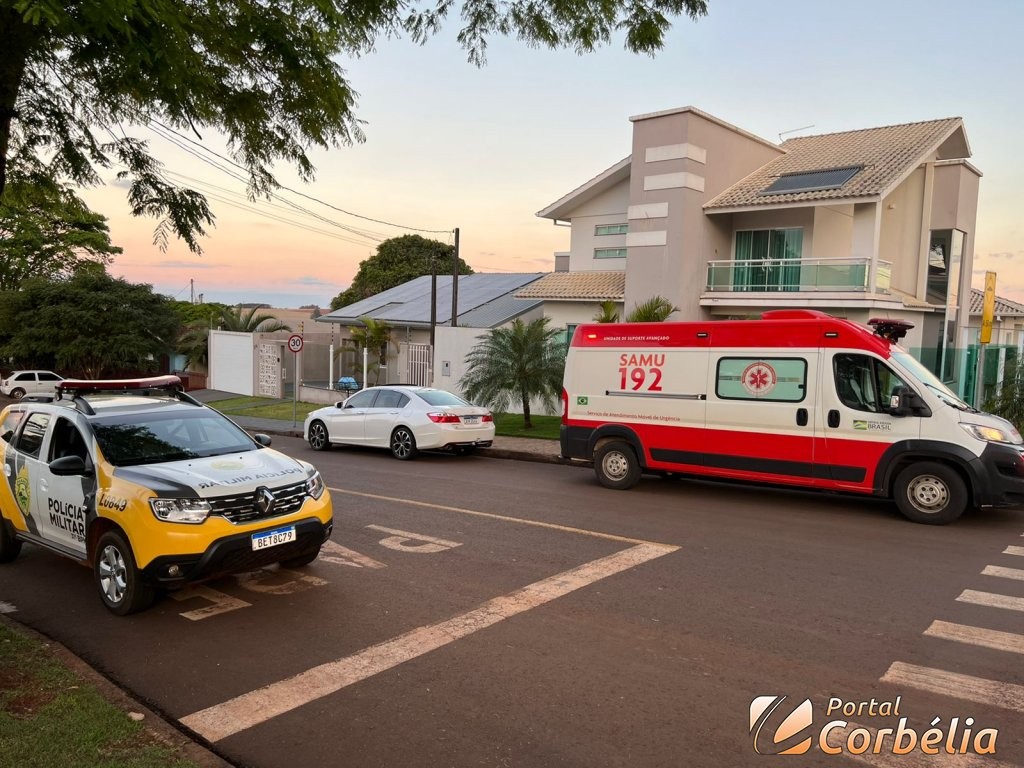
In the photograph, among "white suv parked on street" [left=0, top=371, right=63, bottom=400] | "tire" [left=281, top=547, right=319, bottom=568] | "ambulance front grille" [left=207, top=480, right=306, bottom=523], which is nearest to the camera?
"ambulance front grille" [left=207, top=480, right=306, bottom=523]

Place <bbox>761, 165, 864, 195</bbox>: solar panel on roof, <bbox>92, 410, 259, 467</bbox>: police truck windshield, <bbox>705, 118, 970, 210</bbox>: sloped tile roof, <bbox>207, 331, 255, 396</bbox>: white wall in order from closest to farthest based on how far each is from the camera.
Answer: <bbox>92, 410, 259, 467</bbox>: police truck windshield < <bbox>705, 118, 970, 210</bbox>: sloped tile roof < <bbox>761, 165, 864, 195</bbox>: solar panel on roof < <bbox>207, 331, 255, 396</bbox>: white wall

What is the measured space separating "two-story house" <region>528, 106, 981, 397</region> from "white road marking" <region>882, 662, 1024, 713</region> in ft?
51.3

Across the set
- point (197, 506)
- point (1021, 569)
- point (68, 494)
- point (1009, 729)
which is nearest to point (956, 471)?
point (1021, 569)

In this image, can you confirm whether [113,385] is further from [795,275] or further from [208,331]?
[208,331]

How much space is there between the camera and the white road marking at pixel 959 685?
15.2ft

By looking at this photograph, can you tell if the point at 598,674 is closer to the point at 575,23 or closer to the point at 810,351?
the point at 575,23

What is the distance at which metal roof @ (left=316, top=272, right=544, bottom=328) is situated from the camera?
99.8 ft

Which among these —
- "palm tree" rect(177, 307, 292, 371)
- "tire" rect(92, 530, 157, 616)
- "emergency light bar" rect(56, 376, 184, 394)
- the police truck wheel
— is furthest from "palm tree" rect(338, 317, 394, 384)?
"tire" rect(92, 530, 157, 616)

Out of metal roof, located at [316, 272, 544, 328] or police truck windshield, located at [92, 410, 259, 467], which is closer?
police truck windshield, located at [92, 410, 259, 467]

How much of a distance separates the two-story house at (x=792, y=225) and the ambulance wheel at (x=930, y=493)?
10433mm

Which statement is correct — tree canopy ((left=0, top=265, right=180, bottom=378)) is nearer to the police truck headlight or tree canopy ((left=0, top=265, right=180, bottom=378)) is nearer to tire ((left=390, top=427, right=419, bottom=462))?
tire ((left=390, top=427, right=419, bottom=462))

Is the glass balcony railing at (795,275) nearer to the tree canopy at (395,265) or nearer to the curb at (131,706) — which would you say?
the curb at (131,706)

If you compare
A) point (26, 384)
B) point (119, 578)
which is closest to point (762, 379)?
point (119, 578)

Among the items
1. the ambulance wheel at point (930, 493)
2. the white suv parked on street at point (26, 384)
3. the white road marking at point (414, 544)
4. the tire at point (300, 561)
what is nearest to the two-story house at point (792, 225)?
the ambulance wheel at point (930, 493)
